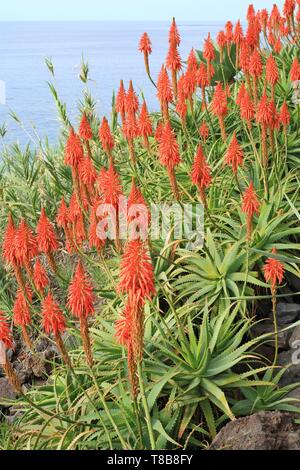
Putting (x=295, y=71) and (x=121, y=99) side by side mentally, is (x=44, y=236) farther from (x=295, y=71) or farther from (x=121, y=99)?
(x=295, y=71)

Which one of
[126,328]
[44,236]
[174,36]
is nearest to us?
[126,328]

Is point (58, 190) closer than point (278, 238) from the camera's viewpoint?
No

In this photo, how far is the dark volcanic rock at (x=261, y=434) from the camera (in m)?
2.85

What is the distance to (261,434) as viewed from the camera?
2846mm

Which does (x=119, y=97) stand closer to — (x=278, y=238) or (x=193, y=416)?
(x=278, y=238)

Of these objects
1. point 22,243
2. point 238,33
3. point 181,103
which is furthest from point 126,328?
point 238,33

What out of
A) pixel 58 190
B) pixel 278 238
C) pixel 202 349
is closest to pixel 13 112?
pixel 58 190

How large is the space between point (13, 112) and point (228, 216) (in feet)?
7.22

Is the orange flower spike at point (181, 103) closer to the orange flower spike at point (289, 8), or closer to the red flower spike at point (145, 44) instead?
the red flower spike at point (145, 44)

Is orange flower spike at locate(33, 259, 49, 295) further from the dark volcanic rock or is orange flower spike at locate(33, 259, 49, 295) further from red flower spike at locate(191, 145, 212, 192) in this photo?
the dark volcanic rock

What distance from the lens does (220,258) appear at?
4320 millimetres

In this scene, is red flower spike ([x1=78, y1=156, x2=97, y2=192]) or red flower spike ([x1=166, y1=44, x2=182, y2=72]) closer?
red flower spike ([x1=78, y1=156, x2=97, y2=192])

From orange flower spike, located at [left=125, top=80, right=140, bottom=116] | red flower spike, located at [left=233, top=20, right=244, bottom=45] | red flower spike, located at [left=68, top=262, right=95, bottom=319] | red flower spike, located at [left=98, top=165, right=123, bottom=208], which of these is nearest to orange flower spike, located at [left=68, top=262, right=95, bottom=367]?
red flower spike, located at [left=68, top=262, right=95, bottom=319]

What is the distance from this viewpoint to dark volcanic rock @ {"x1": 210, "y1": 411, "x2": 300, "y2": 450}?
9.34 feet
